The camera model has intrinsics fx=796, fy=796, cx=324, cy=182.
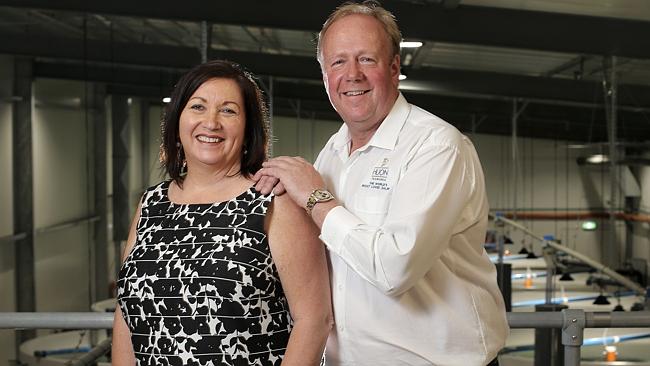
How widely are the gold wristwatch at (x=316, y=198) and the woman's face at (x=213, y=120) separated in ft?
0.76

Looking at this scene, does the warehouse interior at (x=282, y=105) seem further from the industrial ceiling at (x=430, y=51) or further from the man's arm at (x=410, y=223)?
the man's arm at (x=410, y=223)

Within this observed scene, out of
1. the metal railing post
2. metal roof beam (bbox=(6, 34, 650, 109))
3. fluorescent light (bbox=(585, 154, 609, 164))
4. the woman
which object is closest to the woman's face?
the woman

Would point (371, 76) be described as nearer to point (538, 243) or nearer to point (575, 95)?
point (575, 95)

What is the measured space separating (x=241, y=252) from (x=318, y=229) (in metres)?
0.16

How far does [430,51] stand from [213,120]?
6.57 meters

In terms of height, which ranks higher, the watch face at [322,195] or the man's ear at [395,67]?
the man's ear at [395,67]

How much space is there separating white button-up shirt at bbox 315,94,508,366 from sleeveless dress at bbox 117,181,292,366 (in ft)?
0.51

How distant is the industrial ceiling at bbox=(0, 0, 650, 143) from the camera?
5207 mm

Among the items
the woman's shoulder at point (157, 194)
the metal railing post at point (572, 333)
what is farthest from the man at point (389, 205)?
the metal railing post at point (572, 333)

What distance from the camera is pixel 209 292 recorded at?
1.59 m

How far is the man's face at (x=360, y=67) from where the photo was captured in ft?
5.29

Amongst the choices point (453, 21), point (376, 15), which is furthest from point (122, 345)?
point (453, 21)

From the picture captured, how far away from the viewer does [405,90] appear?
741 cm

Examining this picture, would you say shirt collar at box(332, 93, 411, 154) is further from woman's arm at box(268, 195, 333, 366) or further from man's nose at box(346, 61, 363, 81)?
woman's arm at box(268, 195, 333, 366)
